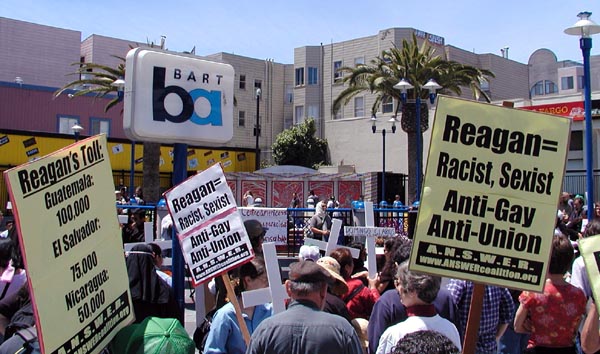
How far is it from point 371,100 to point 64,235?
45.7m

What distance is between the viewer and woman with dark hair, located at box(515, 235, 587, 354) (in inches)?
173

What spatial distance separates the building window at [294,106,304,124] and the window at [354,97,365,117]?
509cm

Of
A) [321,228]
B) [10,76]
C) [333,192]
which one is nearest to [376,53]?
[333,192]

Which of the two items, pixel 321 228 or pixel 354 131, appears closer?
pixel 321 228

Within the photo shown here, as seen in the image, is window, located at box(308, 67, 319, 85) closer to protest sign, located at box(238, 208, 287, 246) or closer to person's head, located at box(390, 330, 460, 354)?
protest sign, located at box(238, 208, 287, 246)

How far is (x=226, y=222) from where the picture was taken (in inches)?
212

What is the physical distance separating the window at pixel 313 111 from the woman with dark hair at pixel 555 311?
156ft

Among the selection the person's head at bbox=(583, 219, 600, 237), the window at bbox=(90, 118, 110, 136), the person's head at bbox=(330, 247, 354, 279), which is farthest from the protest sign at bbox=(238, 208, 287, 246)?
the window at bbox=(90, 118, 110, 136)

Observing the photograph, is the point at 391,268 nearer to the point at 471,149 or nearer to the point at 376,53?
the point at 471,149

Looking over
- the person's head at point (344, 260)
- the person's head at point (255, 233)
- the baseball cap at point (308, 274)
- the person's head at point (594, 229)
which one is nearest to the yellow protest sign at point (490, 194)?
the baseball cap at point (308, 274)

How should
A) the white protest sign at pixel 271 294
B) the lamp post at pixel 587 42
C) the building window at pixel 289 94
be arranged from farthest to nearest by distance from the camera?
1. the building window at pixel 289 94
2. the lamp post at pixel 587 42
3. the white protest sign at pixel 271 294

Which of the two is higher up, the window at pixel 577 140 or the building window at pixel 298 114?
the building window at pixel 298 114

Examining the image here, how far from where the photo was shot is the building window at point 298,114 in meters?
52.7

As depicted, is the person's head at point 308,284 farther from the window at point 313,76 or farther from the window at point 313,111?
the window at point 313,76
